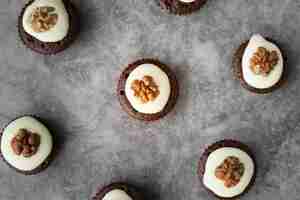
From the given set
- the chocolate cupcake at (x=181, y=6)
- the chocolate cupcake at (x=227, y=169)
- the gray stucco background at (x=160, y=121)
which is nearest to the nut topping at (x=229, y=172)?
the chocolate cupcake at (x=227, y=169)

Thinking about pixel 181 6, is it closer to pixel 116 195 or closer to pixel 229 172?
pixel 229 172

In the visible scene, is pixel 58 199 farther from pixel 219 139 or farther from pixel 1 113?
pixel 219 139

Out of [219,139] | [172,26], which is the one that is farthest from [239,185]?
[172,26]

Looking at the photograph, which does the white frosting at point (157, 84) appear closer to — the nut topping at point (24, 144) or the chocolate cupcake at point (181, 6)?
the chocolate cupcake at point (181, 6)

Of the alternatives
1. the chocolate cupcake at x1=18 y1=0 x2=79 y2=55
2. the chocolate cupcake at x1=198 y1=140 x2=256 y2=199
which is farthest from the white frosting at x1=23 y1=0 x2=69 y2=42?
the chocolate cupcake at x1=198 y1=140 x2=256 y2=199

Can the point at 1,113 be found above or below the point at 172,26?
below
